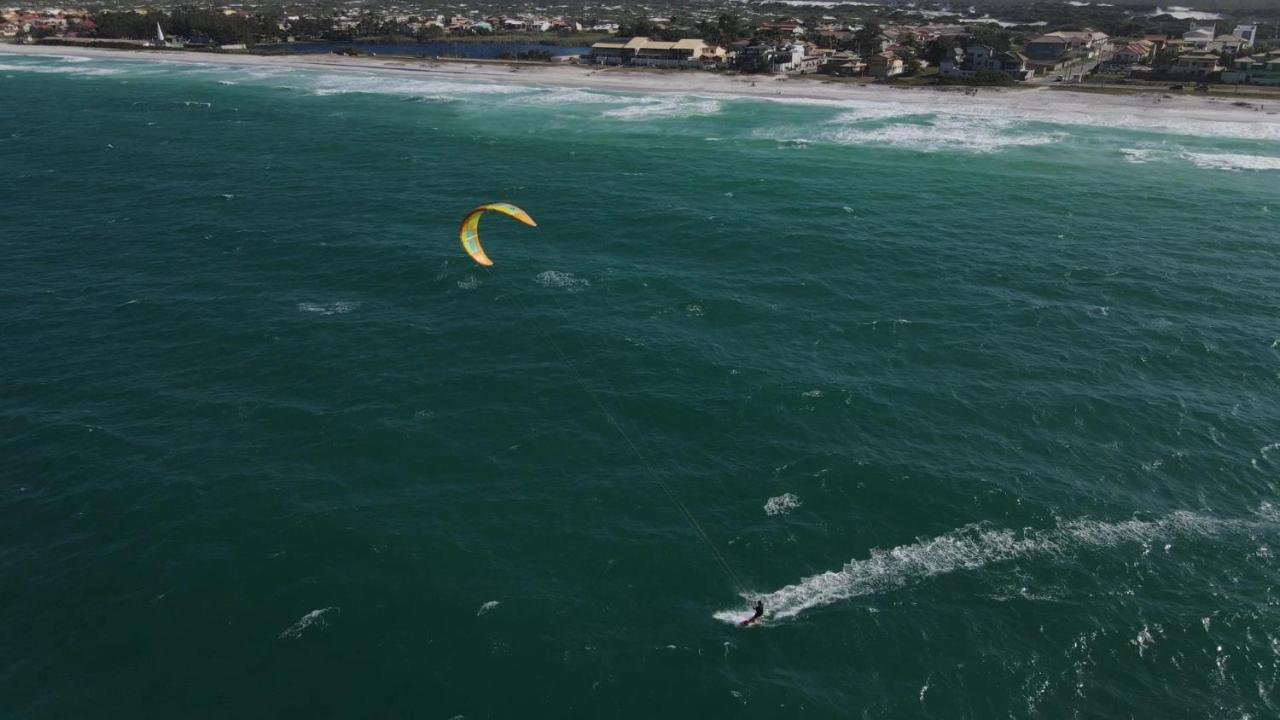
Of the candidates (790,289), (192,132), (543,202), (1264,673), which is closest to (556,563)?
(1264,673)

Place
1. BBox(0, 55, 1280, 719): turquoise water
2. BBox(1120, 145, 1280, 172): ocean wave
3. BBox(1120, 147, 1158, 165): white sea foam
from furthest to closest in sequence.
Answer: BBox(1120, 147, 1158, 165): white sea foam < BBox(1120, 145, 1280, 172): ocean wave < BBox(0, 55, 1280, 719): turquoise water

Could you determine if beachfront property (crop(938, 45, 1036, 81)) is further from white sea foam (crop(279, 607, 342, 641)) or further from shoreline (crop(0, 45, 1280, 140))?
white sea foam (crop(279, 607, 342, 641))

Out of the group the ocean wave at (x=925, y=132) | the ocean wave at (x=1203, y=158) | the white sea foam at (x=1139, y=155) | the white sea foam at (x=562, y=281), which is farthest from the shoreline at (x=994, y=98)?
the white sea foam at (x=562, y=281)

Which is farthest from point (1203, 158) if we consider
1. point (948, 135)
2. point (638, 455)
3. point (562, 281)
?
point (638, 455)

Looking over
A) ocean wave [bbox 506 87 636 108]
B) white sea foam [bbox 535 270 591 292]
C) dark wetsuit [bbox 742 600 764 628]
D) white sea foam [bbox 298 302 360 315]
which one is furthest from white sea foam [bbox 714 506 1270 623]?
ocean wave [bbox 506 87 636 108]

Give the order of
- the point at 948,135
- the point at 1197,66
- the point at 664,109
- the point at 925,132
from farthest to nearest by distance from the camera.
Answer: the point at 1197,66
the point at 664,109
the point at 925,132
the point at 948,135

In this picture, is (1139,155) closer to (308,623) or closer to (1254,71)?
(1254,71)
